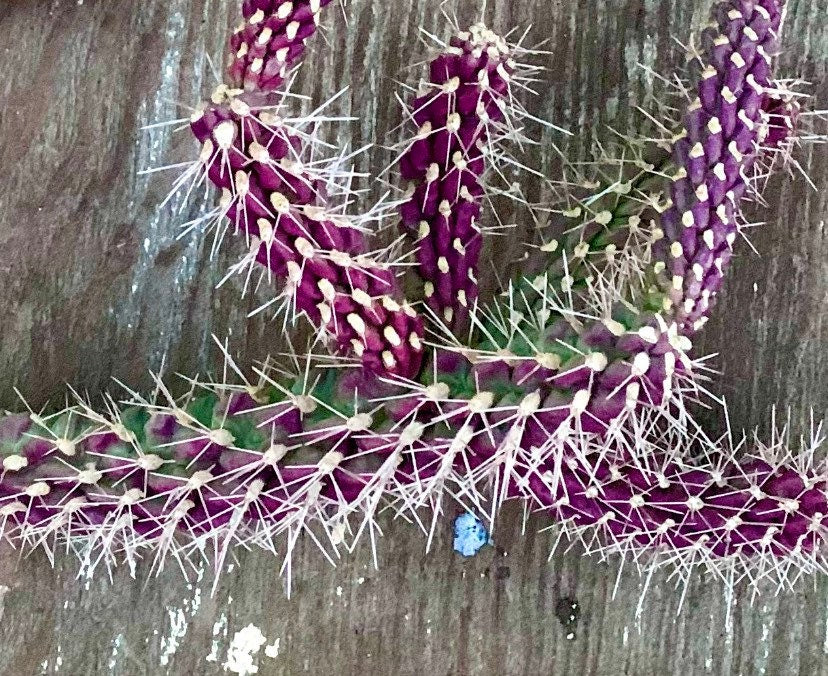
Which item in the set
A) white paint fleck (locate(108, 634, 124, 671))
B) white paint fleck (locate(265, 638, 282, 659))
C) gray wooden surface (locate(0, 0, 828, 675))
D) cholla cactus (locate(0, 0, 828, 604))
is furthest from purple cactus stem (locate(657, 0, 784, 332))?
white paint fleck (locate(108, 634, 124, 671))

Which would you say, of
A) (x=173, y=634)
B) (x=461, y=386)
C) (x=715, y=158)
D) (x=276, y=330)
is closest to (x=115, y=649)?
(x=173, y=634)

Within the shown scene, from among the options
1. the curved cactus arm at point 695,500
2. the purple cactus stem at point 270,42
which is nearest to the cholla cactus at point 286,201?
the purple cactus stem at point 270,42

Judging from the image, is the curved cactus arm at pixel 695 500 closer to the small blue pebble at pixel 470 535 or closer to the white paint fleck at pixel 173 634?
the small blue pebble at pixel 470 535

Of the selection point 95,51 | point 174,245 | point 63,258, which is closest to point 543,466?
point 174,245

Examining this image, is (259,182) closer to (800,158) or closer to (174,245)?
(174,245)

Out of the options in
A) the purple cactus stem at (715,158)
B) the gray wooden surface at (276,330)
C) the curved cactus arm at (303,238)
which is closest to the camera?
the curved cactus arm at (303,238)

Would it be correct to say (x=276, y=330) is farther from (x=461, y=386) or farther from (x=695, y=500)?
(x=695, y=500)

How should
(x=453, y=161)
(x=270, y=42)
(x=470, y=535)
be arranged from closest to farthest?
(x=270, y=42)
(x=453, y=161)
(x=470, y=535)
